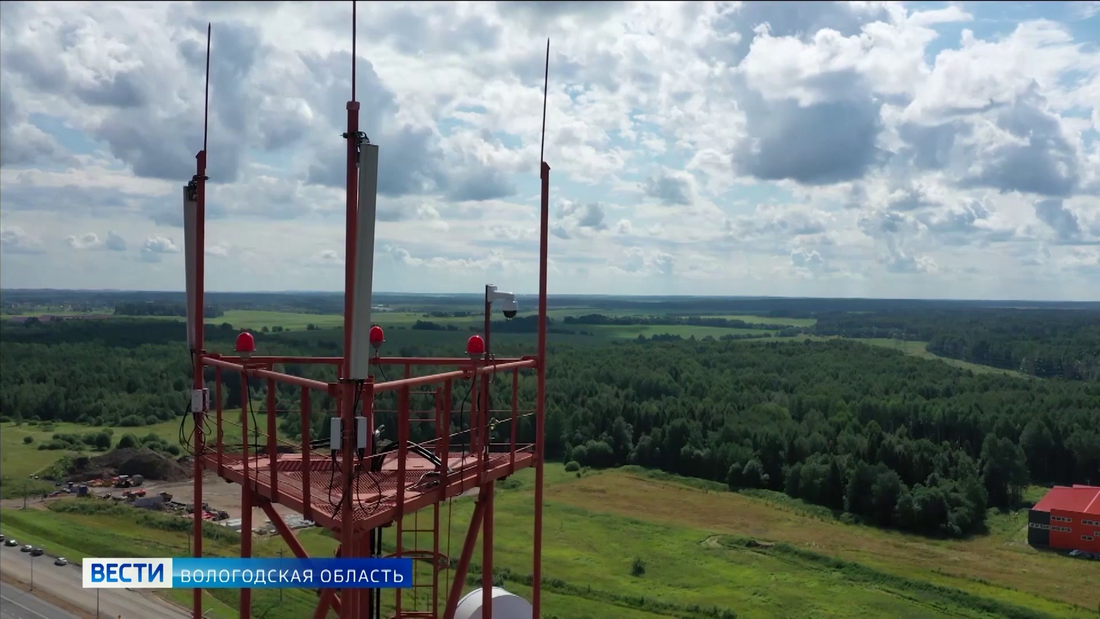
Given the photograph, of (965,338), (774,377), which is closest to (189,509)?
(774,377)

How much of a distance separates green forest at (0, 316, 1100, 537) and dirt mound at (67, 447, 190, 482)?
24.8ft

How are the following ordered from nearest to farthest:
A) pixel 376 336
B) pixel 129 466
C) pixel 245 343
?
pixel 245 343 < pixel 376 336 < pixel 129 466

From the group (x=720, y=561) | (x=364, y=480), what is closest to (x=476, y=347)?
(x=364, y=480)

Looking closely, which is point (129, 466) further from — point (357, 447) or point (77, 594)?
point (357, 447)

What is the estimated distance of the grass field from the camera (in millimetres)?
35625

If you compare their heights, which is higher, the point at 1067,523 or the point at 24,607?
the point at 1067,523

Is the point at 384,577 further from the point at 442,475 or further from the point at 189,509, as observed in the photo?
the point at 189,509

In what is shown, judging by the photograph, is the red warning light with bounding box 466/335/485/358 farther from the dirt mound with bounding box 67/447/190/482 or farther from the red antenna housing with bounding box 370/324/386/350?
the dirt mound with bounding box 67/447/190/482

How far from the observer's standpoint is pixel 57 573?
3625cm

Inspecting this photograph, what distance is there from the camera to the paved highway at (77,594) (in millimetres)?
31578

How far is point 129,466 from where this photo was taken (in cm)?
6019

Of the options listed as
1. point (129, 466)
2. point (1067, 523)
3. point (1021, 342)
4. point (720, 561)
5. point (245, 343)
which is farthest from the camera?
point (1021, 342)

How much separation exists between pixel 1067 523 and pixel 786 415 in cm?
3124

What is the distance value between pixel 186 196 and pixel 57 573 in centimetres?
3234
